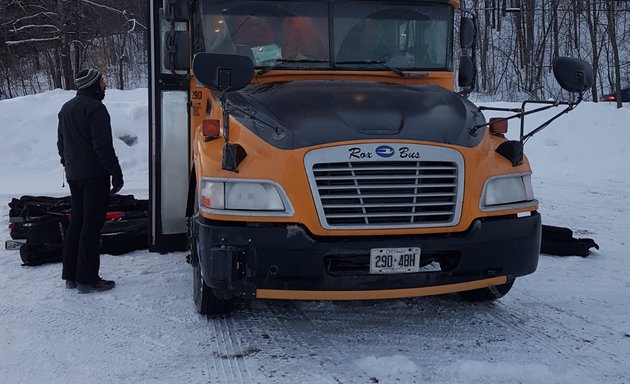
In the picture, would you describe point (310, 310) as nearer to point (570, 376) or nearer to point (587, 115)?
point (570, 376)

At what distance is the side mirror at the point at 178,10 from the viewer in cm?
490

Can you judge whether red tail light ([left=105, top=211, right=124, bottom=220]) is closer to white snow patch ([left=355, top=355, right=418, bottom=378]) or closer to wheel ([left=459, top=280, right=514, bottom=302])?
wheel ([left=459, top=280, right=514, bottom=302])

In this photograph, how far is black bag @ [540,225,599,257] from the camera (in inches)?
251

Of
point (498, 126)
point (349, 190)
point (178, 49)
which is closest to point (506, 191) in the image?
point (498, 126)

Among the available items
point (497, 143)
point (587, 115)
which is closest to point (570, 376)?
point (497, 143)

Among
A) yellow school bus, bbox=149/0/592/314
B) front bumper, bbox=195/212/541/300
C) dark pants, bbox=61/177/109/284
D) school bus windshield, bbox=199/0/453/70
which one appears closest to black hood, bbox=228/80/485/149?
yellow school bus, bbox=149/0/592/314

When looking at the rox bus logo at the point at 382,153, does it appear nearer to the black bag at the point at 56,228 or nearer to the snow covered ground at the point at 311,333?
the snow covered ground at the point at 311,333

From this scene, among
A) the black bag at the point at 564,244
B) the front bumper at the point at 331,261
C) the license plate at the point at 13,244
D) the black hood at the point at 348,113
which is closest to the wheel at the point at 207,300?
the front bumper at the point at 331,261

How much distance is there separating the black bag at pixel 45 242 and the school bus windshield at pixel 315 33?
254cm

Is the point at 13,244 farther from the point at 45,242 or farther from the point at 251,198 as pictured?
the point at 251,198

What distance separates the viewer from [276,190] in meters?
3.70

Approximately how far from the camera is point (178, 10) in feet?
16.1

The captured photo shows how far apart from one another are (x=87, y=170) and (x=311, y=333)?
236cm

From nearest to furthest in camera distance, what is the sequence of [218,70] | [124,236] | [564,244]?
1. [218,70]
2. [564,244]
3. [124,236]
